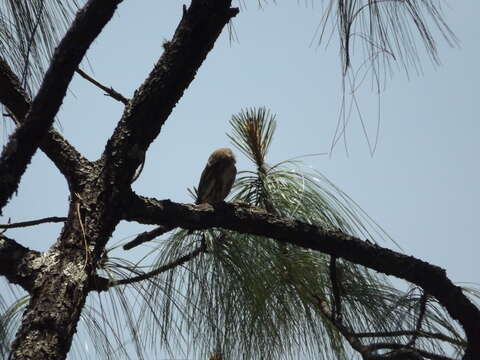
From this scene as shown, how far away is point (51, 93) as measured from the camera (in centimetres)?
106

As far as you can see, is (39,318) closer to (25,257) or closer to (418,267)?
(25,257)

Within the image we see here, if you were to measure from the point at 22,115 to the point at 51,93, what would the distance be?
325 millimetres

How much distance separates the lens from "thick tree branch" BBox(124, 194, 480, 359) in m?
1.50

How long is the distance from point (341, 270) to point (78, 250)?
99 cm

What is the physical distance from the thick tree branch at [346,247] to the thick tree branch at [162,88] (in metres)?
0.26

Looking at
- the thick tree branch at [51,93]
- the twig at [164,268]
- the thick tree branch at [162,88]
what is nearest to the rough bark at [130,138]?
the thick tree branch at [162,88]

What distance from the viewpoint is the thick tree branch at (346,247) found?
58.9 inches

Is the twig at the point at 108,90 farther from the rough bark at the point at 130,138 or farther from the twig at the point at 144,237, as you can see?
the twig at the point at 144,237

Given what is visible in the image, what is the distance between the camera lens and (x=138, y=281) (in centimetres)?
156

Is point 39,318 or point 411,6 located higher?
point 411,6

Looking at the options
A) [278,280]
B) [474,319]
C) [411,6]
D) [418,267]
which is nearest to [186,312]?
[278,280]

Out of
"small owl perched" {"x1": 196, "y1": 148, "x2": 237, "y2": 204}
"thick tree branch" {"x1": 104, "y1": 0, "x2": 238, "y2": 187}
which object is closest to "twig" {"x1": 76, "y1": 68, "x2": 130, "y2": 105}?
"thick tree branch" {"x1": 104, "y1": 0, "x2": 238, "y2": 187}

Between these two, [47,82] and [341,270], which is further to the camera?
[341,270]

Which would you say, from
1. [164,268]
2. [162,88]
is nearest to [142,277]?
[164,268]
